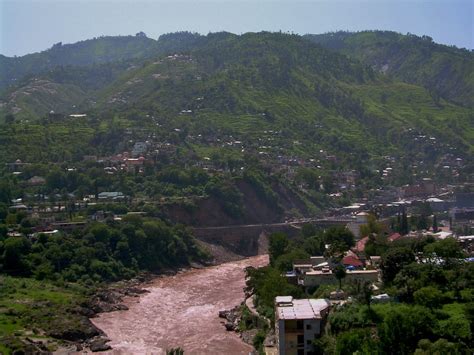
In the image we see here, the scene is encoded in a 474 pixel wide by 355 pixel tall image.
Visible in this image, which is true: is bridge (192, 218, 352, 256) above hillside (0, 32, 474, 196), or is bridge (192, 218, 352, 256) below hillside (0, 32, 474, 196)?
below

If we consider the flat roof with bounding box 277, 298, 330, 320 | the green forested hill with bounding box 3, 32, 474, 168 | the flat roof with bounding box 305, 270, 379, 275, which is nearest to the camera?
the flat roof with bounding box 277, 298, 330, 320

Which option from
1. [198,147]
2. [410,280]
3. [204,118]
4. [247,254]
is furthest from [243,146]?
[410,280]

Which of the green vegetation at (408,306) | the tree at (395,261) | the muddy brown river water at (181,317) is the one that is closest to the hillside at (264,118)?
the muddy brown river water at (181,317)

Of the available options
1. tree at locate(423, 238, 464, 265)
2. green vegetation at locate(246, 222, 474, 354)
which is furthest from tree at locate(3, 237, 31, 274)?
tree at locate(423, 238, 464, 265)

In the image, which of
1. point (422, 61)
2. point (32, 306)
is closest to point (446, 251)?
point (32, 306)

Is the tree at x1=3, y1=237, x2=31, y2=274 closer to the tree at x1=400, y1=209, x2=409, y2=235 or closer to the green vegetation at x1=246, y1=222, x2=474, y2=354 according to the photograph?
the green vegetation at x1=246, y1=222, x2=474, y2=354

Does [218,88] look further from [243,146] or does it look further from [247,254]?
[247,254]

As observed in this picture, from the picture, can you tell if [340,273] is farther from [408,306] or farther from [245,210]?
[245,210]
